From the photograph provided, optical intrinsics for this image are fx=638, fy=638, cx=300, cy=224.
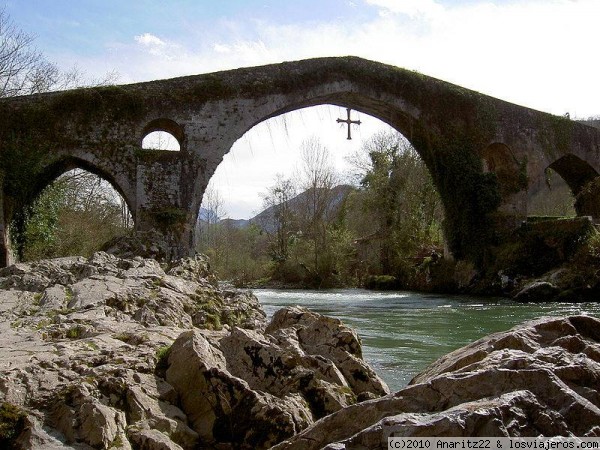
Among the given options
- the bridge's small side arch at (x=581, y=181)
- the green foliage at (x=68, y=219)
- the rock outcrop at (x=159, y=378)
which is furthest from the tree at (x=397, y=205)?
the rock outcrop at (x=159, y=378)

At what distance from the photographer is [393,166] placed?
29.1m

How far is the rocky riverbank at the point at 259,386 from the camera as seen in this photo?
2.24 meters

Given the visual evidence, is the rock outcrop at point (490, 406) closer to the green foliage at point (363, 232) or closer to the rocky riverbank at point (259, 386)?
the rocky riverbank at point (259, 386)

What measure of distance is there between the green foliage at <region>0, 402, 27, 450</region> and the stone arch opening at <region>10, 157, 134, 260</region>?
41.7 feet

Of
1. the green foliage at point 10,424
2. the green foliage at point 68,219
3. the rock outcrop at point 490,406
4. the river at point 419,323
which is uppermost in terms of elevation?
the green foliage at point 68,219

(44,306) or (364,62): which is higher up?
(364,62)

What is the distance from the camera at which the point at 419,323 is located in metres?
10.8

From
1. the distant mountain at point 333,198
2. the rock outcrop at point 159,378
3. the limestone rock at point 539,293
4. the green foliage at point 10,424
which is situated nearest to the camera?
the green foliage at point 10,424

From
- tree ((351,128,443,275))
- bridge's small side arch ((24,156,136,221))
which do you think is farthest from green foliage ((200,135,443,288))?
bridge's small side arch ((24,156,136,221))

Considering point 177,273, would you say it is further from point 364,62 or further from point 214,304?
point 364,62

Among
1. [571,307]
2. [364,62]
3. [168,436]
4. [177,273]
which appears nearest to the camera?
[168,436]

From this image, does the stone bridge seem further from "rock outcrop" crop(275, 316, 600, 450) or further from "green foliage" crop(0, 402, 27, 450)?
"rock outcrop" crop(275, 316, 600, 450)

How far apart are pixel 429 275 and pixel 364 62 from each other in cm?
813

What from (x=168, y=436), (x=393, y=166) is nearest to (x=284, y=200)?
(x=393, y=166)
